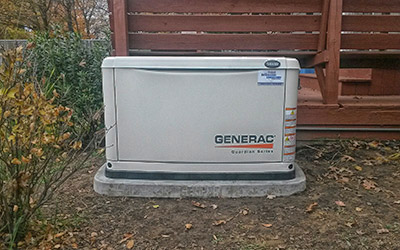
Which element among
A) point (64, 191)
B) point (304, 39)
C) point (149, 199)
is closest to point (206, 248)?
point (149, 199)

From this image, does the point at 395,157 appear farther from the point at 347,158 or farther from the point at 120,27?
the point at 120,27

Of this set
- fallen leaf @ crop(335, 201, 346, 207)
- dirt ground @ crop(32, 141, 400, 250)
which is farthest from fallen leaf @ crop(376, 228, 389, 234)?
fallen leaf @ crop(335, 201, 346, 207)

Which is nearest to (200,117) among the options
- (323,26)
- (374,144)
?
(323,26)

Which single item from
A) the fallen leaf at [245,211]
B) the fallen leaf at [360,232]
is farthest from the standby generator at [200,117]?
the fallen leaf at [360,232]

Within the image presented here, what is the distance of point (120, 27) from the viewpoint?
142 inches

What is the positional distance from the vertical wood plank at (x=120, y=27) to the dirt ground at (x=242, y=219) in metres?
1.44

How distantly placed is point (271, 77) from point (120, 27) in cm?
185

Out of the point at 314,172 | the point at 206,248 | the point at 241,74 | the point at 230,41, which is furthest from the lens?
the point at 230,41

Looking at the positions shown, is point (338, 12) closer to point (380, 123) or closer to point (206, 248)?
point (380, 123)

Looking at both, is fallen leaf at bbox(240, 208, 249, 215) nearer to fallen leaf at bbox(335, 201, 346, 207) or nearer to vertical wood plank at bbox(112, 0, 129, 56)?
fallen leaf at bbox(335, 201, 346, 207)

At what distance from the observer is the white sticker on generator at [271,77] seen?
8.39 feet

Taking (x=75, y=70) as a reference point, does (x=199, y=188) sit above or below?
below

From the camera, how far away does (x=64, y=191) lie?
2.90 metres

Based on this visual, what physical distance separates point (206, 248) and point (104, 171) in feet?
4.16
